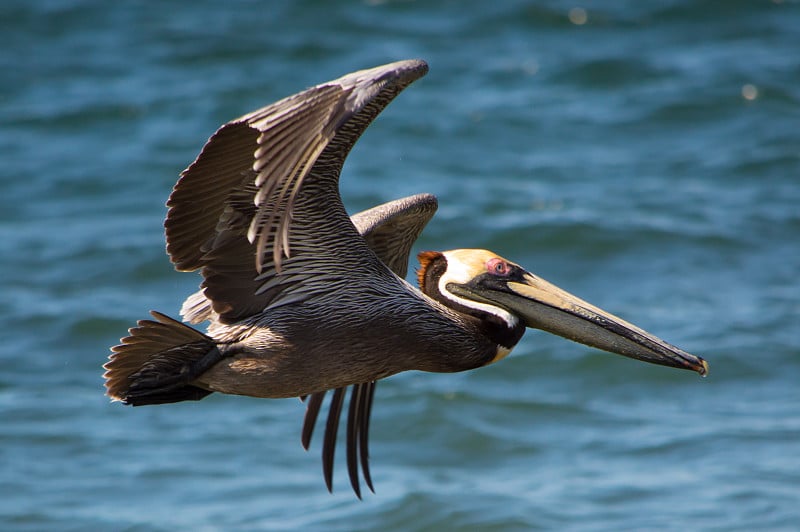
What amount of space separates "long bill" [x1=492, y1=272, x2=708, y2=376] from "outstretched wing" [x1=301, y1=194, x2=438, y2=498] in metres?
1.01

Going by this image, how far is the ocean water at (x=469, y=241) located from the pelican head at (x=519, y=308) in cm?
222

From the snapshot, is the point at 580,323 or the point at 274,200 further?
the point at 580,323

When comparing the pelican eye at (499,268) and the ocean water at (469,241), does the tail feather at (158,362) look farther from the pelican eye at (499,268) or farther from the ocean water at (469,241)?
the ocean water at (469,241)

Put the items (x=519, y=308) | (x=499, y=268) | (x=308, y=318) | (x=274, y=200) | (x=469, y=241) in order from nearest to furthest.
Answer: (x=274, y=200), (x=308, y=318), (x=519, y=308), (x=499, y=268), (x=469, y=241)

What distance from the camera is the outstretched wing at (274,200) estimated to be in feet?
14.7

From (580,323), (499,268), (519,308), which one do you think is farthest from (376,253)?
(580,323)

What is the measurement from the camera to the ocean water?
26.3 feet

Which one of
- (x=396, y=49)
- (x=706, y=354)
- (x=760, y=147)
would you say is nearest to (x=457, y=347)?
(x=706, y=354)

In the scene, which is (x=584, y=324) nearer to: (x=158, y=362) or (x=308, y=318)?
(x=308, y=318)

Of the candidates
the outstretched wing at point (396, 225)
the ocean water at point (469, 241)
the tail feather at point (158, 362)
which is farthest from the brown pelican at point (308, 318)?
the ocean water at point (469, 241)

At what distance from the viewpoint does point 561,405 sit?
30.0ft

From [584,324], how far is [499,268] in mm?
524

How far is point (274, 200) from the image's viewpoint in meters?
5.29

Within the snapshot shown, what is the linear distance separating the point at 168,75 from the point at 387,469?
24.1 ft
